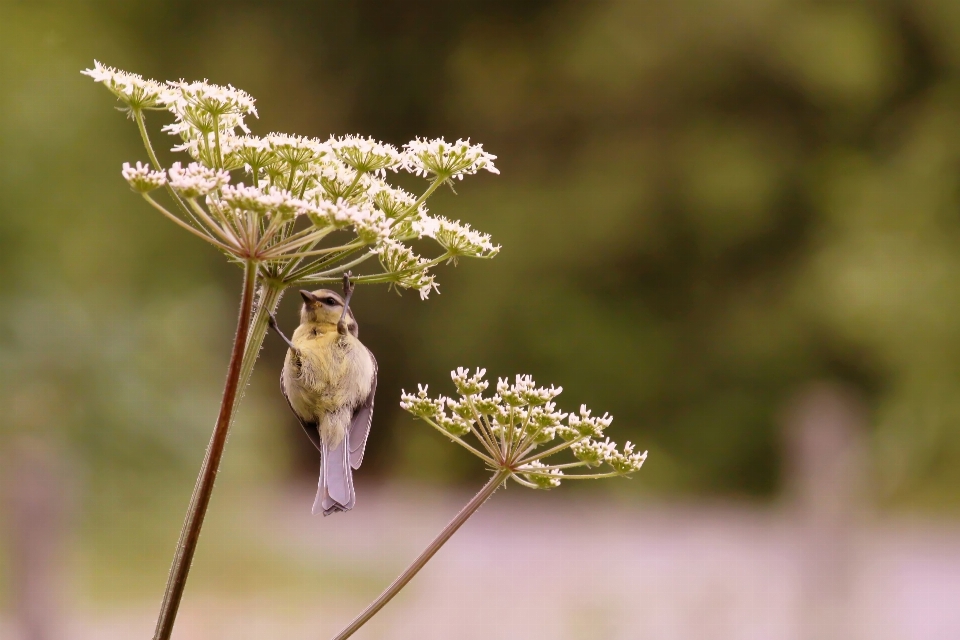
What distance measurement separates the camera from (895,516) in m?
18.7

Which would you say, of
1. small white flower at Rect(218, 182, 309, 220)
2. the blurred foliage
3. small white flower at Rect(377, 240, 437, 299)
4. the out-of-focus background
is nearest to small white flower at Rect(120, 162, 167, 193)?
small white flower at Rect(218, 182, 309, 220)

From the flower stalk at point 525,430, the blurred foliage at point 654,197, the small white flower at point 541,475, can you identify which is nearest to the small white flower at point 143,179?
the flower stalk at point 525,430

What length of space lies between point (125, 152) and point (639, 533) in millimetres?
11190

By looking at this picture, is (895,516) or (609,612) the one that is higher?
(895,516)

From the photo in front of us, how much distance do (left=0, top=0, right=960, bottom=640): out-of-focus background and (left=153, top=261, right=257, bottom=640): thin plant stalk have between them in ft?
37.0

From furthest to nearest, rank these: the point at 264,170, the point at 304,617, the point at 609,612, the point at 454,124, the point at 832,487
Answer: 1. the point at 454,124
2. the point at 304,617
3. the point at 832,487
4. the point at 609,612
5. the point at 264,170

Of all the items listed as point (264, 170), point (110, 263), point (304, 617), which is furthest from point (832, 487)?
point (110, 263)

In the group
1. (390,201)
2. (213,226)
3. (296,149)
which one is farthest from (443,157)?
(213,226)

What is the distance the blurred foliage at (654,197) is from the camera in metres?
17.9

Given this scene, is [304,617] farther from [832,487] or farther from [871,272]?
[871,272]

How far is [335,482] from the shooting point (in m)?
2.88

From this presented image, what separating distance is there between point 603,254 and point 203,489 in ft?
56.5

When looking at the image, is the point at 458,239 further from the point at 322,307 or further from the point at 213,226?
the point at 322,307

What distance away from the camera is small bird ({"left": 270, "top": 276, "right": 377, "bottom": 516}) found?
3000 millimetres
